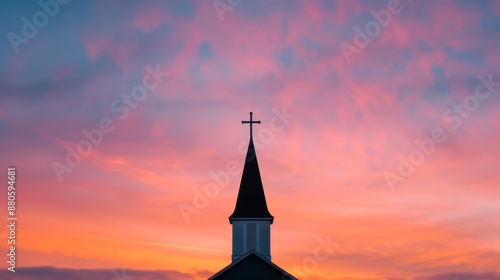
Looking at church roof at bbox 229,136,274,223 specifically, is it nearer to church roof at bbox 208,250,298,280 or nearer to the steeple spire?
the steeple spire

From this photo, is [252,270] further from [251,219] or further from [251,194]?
[251,194]

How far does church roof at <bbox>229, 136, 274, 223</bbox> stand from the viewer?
46.7 metres

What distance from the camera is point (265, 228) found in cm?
4641

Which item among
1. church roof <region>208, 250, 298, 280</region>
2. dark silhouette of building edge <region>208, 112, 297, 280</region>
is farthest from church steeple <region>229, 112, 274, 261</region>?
church roof <region>208, 250, 298, 280</region>

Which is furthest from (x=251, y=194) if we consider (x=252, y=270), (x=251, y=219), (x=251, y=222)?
(x=252, y=270)

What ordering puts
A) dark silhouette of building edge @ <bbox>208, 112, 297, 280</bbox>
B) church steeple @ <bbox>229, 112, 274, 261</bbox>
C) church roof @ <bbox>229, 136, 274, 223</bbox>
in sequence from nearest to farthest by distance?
1. dark silhouette of building edge @ <bbox>208, 112, 297, 280</bbox>
2. church steeple @ <bbox>229, 112, 274, 261</bbox>
3. church roof @ <bbox>229, 136, 274, 223</bbox>

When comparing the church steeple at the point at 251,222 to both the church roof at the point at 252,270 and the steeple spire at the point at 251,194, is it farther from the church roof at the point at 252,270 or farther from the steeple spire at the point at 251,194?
the church roof at the point at 252,270

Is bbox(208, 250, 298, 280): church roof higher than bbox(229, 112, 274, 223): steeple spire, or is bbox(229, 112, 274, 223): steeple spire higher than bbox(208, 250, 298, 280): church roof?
bbox(229, 112, 274, 223): steeple spire

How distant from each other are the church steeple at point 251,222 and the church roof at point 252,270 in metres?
3.31

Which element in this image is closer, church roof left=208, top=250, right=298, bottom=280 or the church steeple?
church roof left=208, top=250, right=298, bottom=280

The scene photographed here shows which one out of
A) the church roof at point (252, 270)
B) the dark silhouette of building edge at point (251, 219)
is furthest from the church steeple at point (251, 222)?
the church roof at point (252, 270)

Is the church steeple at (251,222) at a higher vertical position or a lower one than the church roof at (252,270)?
higher

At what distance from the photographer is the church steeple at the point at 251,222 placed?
1812 inches

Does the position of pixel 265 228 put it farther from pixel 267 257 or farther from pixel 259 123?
pixel 259 123
